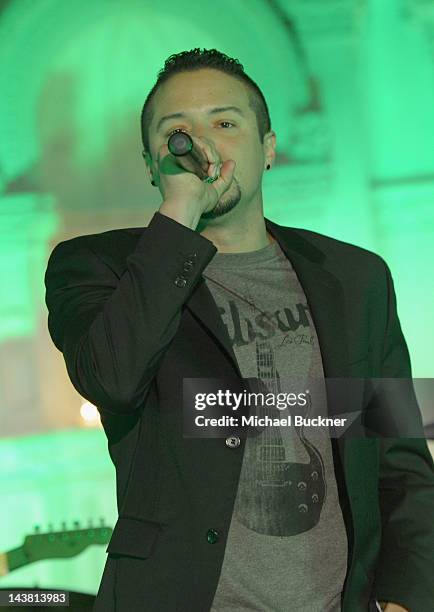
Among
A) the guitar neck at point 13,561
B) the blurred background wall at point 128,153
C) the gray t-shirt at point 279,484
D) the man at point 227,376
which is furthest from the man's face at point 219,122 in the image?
the guitar neck at point 13,561

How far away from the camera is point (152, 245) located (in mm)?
1321

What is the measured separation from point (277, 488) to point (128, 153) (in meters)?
0.96

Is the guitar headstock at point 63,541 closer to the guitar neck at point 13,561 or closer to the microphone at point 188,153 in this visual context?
the guitar neck at point 13,561

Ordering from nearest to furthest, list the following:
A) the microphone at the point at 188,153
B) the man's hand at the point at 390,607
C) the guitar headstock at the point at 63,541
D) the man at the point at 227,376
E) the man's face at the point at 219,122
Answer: the microphone at the point at 188,153, the man at the point at 227,376, the man's hand at the point at 390,607, the man's face at the point at 219,122, the guitar headstock at the point at 63,541

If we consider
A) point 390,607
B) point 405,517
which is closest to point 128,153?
point 405,517

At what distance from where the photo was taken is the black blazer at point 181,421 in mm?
1291

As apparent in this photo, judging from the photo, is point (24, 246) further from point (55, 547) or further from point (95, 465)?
point (55, 547)

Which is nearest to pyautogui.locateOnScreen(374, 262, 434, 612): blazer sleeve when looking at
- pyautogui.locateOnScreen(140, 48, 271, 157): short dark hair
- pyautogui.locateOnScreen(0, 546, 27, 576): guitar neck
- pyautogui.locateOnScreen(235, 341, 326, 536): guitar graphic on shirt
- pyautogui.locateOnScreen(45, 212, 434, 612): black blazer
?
pyautogui.locateOnScreen(45, 212, 434, 612): black blazer

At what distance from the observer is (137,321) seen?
127cm

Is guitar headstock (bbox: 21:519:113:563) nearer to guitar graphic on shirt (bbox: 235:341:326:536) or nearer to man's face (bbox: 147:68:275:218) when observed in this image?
guitar graphic on shirt (bbox: 235:341:326:536)

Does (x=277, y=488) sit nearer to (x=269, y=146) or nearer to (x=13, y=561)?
(x=269, y=146)

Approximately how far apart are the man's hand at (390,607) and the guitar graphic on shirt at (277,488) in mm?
176

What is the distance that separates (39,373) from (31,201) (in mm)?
388

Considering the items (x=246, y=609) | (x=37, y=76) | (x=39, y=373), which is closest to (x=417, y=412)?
(x=246, y=609)
